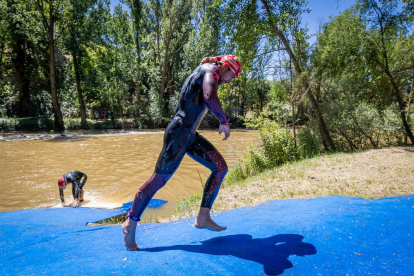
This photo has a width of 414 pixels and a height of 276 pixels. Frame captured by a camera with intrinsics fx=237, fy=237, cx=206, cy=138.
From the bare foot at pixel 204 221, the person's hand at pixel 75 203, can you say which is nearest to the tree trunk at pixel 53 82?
the person's hand at pixel 75 203

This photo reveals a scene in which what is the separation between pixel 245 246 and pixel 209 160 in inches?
38.0

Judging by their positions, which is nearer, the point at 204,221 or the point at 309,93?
the point at 204,221

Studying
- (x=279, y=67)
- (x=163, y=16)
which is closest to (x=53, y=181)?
(x=279, y=67)

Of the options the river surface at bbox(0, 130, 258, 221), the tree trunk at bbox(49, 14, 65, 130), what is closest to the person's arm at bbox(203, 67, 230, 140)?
the river surface at bbox(0, 130, 258, 221)

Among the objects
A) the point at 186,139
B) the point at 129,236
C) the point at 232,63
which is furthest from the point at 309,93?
the point at 129,236

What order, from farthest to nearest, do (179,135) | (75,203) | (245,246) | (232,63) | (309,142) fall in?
1. (309,142)
2. (75,203)
3. (232,63)
4. (179,135)
5. (245,246)

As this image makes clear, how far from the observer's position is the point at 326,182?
17.6 feet

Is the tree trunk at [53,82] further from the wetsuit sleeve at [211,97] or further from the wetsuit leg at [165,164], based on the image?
the wetsuit sleeve at [211,97]

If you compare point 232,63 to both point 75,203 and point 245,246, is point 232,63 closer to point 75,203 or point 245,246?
point 245,246

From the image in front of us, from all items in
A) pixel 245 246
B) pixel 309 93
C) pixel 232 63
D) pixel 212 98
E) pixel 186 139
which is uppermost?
pixel 309 93

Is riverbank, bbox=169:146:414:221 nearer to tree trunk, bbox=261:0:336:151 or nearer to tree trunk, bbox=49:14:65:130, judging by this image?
tree trunk, bbox=261:0:336:151

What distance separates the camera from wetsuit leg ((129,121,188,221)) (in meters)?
2.51

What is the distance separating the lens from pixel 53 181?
26.1 ft

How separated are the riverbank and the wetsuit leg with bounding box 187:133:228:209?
1697mm
